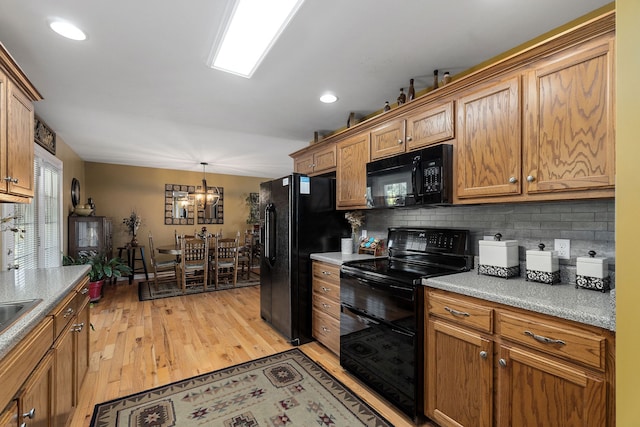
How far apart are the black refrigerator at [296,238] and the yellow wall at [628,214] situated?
92.6 inches

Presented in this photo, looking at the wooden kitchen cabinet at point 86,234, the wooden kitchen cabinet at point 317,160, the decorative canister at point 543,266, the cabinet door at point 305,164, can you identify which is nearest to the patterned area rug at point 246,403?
the decorative canister at point 543,266

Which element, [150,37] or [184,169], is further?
[184,169]

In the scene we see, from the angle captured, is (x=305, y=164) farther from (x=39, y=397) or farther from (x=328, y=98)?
(x=39, y=397)

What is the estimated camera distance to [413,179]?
213 cm

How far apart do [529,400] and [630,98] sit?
1.27 m

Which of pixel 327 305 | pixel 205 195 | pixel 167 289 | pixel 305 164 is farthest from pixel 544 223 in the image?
pixel 205 195

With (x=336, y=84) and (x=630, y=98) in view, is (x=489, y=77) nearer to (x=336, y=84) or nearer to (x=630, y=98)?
(x=630, y=98)

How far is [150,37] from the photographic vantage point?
5.82ft

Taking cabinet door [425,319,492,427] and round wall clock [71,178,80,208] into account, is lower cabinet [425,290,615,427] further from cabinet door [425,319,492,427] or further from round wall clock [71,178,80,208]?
round wall clock [71,178,80,208]

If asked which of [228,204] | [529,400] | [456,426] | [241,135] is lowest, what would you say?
[456,426]

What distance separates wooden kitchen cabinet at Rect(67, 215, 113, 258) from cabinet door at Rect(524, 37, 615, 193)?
19.0 feet

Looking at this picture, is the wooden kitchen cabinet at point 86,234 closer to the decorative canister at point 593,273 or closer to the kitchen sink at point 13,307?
the kitchen sink at point 13,307

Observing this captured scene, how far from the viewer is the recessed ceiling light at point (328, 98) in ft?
8.68

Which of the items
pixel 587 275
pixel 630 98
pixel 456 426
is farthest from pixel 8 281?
pixel 587 275
